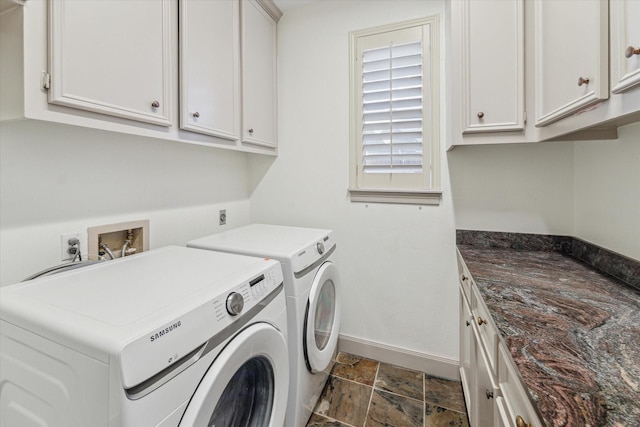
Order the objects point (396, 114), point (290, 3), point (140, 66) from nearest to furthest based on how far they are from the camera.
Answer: point (140, 66) < point (396, 114) < point (290, 3)

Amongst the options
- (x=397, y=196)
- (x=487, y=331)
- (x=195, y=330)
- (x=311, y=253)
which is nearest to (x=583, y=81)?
(x=487, y=331)

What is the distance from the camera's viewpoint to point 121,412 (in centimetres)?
53

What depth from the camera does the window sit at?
179 centimetres

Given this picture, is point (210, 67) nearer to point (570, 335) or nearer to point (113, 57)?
point (113, 57)

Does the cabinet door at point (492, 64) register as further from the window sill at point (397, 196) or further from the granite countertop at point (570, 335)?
the granite countertop at point (570, 335)

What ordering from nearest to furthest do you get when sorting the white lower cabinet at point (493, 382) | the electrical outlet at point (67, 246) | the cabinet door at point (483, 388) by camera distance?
the white lower cabinet at point (493, 382)
the cabinet door at point (483, 388)
the electrical outlet at point (67, 246)

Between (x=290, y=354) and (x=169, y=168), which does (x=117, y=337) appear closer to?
(x=290, y=354)

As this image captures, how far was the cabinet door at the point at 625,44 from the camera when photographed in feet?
2.23

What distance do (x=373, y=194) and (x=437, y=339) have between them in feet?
3.53

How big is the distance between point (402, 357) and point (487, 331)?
3.76 feet

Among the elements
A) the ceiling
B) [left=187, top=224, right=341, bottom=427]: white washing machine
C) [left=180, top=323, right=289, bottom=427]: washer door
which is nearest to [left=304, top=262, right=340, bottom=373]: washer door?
[left=187, top=224, right=341, bottom=427]: white washing machine

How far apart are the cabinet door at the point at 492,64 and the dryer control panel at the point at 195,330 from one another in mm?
1301

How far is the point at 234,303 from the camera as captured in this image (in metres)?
0.84

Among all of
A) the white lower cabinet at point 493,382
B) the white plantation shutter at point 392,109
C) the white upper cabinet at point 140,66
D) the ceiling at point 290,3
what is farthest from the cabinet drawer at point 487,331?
the ceiling at point 290,3
